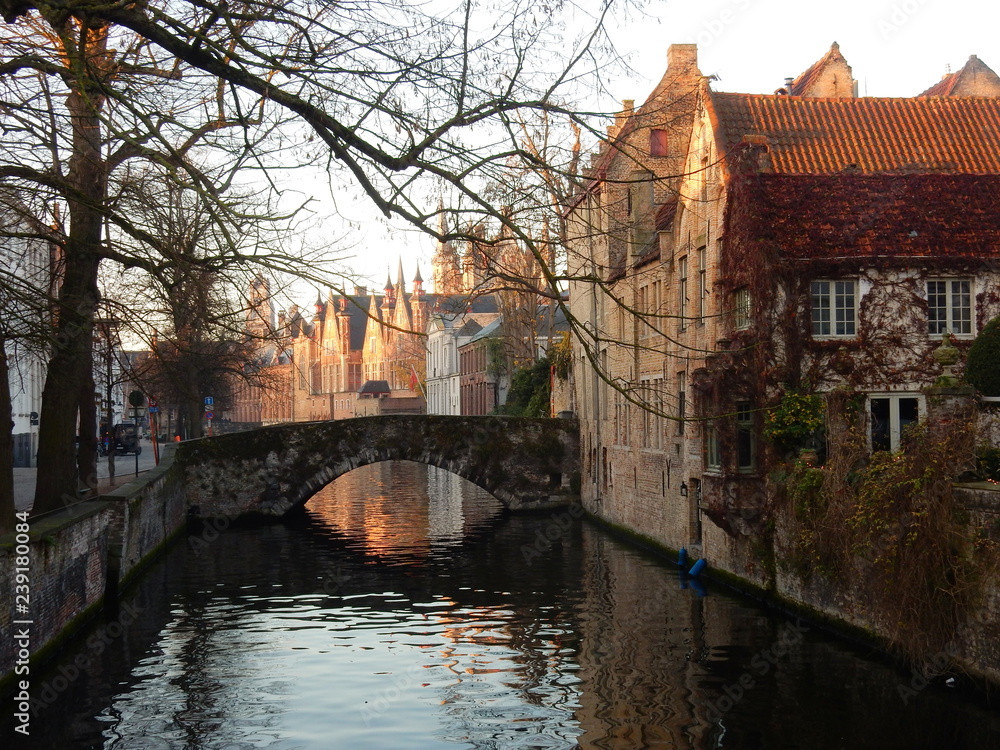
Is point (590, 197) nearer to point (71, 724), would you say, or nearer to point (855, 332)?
point (71, 724)

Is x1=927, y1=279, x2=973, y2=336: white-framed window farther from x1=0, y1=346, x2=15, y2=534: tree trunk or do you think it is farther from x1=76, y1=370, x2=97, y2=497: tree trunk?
x1=76, y1=370, x2=97, y2=497: tree trunk

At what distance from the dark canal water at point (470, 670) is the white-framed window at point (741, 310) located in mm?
4536

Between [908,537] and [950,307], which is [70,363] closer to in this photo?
[908,537]

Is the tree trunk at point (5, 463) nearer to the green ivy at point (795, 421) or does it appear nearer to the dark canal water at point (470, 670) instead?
the dark canal water at point (470, 670)

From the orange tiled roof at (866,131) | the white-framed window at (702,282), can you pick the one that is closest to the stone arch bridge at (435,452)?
the white-framed window at (702,282)

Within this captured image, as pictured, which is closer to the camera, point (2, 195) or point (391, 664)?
point (2, 195)

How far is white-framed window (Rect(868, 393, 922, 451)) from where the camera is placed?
19.0m

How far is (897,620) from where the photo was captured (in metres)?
13.2

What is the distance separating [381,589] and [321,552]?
19.4 feet

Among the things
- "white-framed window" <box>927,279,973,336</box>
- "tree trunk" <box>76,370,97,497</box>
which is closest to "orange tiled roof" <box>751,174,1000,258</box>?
"white-framed window" <box>927,279,973,336</box>

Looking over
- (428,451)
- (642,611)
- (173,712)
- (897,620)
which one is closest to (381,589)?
(642,611)

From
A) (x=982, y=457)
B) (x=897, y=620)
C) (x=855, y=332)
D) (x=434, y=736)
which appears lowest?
(x=434, y=736)

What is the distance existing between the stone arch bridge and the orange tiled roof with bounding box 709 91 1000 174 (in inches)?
596

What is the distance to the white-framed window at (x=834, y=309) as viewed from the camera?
19.2 meters
